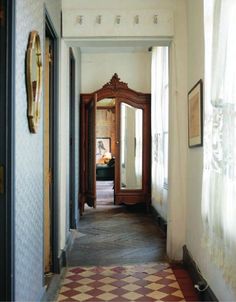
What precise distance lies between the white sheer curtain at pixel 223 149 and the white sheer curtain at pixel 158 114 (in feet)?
9.81

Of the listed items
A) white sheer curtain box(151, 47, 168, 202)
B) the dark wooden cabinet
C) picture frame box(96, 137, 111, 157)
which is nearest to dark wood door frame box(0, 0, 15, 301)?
white sheer curtain box(151, 47, 168, 202)

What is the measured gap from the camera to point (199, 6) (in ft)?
10.0

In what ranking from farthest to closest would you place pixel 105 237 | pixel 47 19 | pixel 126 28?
pixel 105 237 → pixel 126 28 → pixel 47 19

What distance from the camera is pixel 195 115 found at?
10.3 feet

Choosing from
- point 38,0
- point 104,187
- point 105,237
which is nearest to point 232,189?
point 38,0

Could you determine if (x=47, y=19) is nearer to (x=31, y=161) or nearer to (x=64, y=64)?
(x=64, y=64)

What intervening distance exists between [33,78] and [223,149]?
1.20m

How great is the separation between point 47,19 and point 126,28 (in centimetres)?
92

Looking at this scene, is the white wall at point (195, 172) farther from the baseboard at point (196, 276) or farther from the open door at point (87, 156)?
the open door at point (87, 156)

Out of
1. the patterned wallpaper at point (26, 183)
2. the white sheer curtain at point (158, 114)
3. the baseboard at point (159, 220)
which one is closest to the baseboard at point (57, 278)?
the patterned wallpaper at point (26, 183)

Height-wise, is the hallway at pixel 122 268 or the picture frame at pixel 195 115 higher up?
the picture frame at pixel 195 115

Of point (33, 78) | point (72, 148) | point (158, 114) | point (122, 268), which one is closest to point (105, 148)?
point (158, 114)

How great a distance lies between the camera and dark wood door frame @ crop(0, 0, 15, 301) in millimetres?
1785

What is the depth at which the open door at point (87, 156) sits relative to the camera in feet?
20.0
